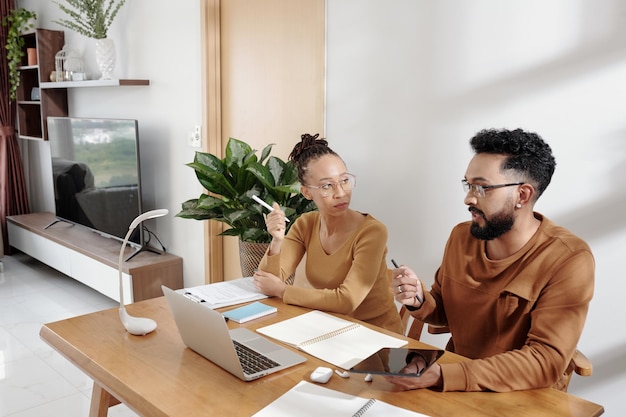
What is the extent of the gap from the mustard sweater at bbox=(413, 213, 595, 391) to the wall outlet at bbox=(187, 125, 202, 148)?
2.22m

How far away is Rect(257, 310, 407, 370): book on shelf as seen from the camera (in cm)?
146

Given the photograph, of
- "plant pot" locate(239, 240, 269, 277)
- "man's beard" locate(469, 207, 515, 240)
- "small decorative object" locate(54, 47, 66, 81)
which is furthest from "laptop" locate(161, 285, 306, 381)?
"small decorative object" locate(54, 47, 66, 81)

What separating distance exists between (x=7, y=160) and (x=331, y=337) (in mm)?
4920

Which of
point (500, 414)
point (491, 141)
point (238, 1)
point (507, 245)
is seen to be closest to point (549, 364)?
point (500, 414)

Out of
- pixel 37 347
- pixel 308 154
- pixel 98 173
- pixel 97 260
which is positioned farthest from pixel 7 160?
pixel 308 154

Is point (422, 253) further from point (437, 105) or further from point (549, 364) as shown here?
point (549, 364)

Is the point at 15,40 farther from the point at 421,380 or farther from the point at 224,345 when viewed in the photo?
the point at 421,380

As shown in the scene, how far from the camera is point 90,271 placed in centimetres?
411

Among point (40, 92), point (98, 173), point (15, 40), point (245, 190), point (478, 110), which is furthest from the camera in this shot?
point (15, 40)

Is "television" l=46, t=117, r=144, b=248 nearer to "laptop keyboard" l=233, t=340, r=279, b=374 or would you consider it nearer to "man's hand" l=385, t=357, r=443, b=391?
"laptop keyboard" l=233, t=340, r=279, b=374

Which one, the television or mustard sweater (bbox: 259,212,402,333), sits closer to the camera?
mustard sweater (bbox: 259,212,402,333)

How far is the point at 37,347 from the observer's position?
11.0 feet

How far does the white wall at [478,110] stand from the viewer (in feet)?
6.62

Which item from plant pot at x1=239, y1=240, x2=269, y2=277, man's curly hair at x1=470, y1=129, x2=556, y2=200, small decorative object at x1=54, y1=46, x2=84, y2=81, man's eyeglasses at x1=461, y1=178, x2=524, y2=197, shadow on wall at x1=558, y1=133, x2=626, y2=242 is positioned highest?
small decorative object at x1=54, y1=46, x2=84, y2=81
